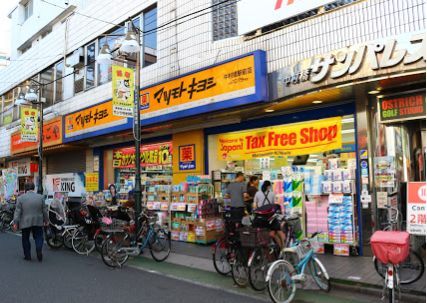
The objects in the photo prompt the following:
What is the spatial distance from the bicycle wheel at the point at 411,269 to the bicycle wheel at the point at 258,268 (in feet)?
6.43

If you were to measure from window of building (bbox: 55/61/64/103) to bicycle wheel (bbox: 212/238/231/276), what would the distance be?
1491cm

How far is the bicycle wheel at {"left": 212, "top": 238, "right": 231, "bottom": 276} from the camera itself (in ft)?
25.1

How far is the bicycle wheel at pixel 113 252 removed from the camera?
8.77m

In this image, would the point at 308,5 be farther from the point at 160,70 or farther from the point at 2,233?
the point at 2,233

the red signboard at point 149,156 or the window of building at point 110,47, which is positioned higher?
the window of building at point 110,47

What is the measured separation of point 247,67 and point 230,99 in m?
0.90

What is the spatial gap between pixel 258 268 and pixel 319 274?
980 mm

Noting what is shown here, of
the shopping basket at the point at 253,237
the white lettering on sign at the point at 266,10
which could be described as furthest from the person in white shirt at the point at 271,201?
the white lettering on sign at the point at 266,10

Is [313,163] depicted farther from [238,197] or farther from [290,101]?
[238,197]

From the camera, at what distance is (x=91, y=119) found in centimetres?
1584

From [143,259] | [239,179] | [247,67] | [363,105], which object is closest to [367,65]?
[363,105]

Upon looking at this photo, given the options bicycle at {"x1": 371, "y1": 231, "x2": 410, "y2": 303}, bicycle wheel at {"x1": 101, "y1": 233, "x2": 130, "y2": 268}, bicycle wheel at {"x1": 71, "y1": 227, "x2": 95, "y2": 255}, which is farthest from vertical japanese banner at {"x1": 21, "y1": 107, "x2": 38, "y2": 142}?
bicycle at {"x1": 371, "y1": 231, "x2": 410, "y2": 303}

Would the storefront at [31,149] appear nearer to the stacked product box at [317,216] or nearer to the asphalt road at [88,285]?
the asphalt road at [88,285]

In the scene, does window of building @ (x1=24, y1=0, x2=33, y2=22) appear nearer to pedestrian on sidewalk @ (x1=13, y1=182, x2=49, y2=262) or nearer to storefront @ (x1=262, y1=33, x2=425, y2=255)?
pedestrian on sidewalk @ (x1=13, y1=182, x2=49, y2=262)
